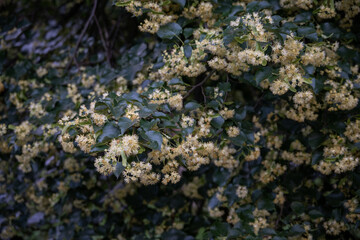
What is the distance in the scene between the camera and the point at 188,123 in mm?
1363

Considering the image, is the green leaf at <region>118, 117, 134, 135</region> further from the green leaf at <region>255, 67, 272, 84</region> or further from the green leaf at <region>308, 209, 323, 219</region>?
the green leaf at <region>308, 209, 323, 219</region>

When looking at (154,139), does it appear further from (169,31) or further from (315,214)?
(315,214)

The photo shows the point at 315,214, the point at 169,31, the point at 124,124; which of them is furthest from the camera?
the point at 315,214

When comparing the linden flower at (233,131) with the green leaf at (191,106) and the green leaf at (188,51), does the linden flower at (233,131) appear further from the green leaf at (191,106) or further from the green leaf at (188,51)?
the green leaf at (188,51)

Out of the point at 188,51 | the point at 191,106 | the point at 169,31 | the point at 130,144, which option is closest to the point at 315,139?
the point at 191,106

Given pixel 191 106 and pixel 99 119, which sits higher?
pixel 99 119

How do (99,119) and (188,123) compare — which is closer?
(99,119)

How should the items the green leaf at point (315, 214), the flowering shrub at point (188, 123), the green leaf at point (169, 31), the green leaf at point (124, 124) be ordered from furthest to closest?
the green leaf at point (315, 214), the green leaf at point (169, 31), the flowering shrub at point (188, 123), the green leaf at point (124, 124)

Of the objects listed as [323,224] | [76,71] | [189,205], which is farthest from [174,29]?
[189,205]

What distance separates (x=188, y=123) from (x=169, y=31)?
0.53 m

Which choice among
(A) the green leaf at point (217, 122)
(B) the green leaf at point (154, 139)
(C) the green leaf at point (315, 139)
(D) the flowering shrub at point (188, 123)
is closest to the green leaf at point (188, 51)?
(D) the flowering shrub at point (188, 123)

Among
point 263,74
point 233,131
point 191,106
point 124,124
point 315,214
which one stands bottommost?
point 315,214

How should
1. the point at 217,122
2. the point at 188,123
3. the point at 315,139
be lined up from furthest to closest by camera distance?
the point at 315,139
the point at 217,122
the point at 188,123

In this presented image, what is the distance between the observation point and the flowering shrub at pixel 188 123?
131 cm
